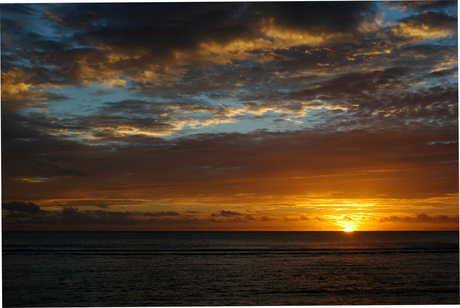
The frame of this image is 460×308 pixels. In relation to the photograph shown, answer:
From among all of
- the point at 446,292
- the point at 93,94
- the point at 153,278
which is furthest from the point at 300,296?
the point at 93,94

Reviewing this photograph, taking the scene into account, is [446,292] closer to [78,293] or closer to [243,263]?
[243,263]

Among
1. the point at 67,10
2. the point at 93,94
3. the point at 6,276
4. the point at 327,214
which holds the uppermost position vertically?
the point at 67,10

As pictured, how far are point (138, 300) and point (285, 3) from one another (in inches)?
790

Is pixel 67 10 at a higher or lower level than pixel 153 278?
higher

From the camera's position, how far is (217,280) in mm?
25438

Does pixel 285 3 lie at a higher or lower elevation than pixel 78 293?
higher

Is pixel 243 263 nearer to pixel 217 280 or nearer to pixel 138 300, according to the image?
pixel 217 280

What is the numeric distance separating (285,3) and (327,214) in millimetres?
25108

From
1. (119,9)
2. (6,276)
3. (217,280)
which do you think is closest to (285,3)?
(119,9)

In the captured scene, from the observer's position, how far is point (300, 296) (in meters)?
20.8

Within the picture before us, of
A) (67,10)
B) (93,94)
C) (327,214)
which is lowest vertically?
(327,214)

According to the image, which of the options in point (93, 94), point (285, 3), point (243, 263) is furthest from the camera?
point (243, 263)

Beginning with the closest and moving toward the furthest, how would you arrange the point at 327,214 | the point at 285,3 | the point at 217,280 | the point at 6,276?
the point at 285,3
the point at 217,280
the point at 6,276
the point at 327,214

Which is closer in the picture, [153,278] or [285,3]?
[285,3]
